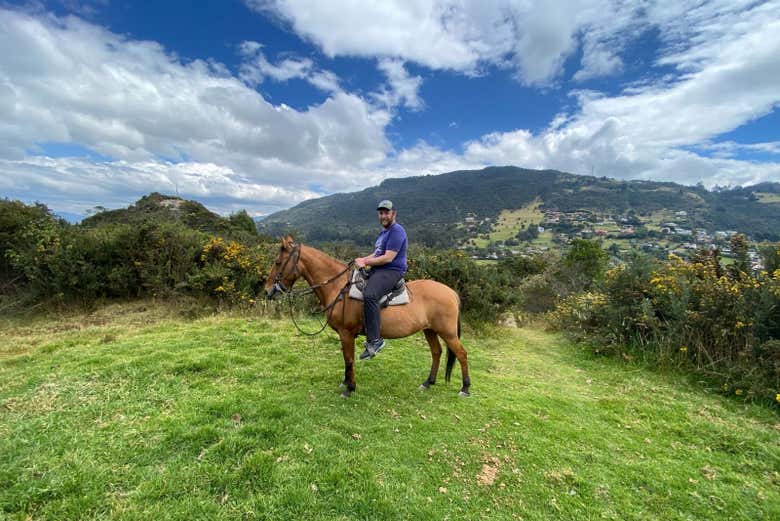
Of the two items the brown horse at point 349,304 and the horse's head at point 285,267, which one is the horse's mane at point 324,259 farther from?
the horse's head at point 285,267

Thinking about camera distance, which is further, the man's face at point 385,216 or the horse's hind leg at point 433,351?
the horse's hind leg at point 433,351

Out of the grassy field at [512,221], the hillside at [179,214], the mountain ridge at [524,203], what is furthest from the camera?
the grassy field at [512,221]

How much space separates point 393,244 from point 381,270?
454 mm

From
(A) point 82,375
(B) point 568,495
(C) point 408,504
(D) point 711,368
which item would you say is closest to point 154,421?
(A) point 82,375

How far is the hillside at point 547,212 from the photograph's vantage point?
229 feet

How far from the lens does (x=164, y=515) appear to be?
8.32 feet

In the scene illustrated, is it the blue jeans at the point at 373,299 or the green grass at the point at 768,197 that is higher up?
the green grass at the point at 768,197

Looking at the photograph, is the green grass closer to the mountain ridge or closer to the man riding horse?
the mountain ridge

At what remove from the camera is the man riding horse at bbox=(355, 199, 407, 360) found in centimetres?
473

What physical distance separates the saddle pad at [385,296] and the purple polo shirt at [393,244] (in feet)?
0.91

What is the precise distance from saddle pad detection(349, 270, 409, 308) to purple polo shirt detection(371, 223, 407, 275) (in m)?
0.28

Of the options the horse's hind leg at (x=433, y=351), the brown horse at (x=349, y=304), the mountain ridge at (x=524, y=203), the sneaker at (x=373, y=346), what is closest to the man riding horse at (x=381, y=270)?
the sneaker at (x=373, y=346)

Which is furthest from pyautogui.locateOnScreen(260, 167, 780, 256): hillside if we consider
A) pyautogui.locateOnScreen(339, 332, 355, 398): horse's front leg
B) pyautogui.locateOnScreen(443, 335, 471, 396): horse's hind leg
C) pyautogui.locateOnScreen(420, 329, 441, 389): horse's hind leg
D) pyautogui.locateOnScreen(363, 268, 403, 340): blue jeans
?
pyautogui.locateOnScreen(443, 335, 471, 396): horse's hind leg

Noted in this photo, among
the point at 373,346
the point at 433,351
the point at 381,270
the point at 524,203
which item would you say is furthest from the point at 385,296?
the point at 524,203
